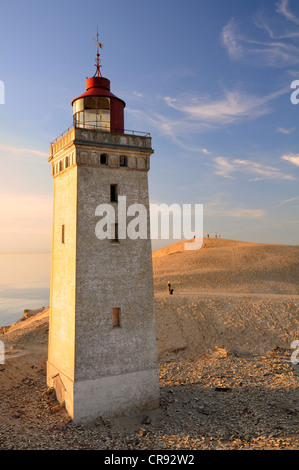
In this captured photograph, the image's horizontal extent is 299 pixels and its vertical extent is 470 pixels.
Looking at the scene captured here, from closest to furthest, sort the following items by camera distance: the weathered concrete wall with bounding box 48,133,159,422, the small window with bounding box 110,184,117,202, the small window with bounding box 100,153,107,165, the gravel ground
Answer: the gravel ground
the weathered concrete wall with bounding box 48,133,159,422
the small window with bounding box 100,153,107,165
the small window with bounding box 110,184,117,202

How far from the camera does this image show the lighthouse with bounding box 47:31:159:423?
15.4 m

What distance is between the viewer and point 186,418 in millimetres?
15648

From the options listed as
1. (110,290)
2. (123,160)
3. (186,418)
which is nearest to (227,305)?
(186,418)

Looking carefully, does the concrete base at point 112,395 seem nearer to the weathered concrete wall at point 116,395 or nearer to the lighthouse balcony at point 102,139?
the weathered concrete wall at point 116,395

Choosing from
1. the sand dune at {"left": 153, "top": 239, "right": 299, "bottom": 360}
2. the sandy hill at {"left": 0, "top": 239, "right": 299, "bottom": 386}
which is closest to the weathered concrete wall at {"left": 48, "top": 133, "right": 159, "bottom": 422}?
the sandy hill at {"left": 0, "top": 239, "right": 299, "bottom": 386}

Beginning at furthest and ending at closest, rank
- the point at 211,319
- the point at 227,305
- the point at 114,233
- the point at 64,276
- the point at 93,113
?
the point at 227,305 → the point at 211,319 → the point at 93,113 → the point at 64,276 → the point at 114,233

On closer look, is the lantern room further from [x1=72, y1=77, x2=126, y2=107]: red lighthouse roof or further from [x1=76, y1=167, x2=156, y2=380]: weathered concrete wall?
[x1=76, y1=167, x2=156, y2=380]: weathered concrete wall

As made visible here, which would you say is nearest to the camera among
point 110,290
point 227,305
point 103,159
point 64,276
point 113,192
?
point 110,290

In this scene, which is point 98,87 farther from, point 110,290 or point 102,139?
point 110,290

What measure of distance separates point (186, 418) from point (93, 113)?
48.7ft

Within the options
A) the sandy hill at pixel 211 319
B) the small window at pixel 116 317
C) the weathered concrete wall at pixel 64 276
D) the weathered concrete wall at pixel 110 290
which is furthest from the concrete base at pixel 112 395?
the sandy hill at pixel 211 319

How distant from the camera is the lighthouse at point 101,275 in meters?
15.4

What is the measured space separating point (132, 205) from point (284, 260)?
3716cm

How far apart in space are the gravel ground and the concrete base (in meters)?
0.39
